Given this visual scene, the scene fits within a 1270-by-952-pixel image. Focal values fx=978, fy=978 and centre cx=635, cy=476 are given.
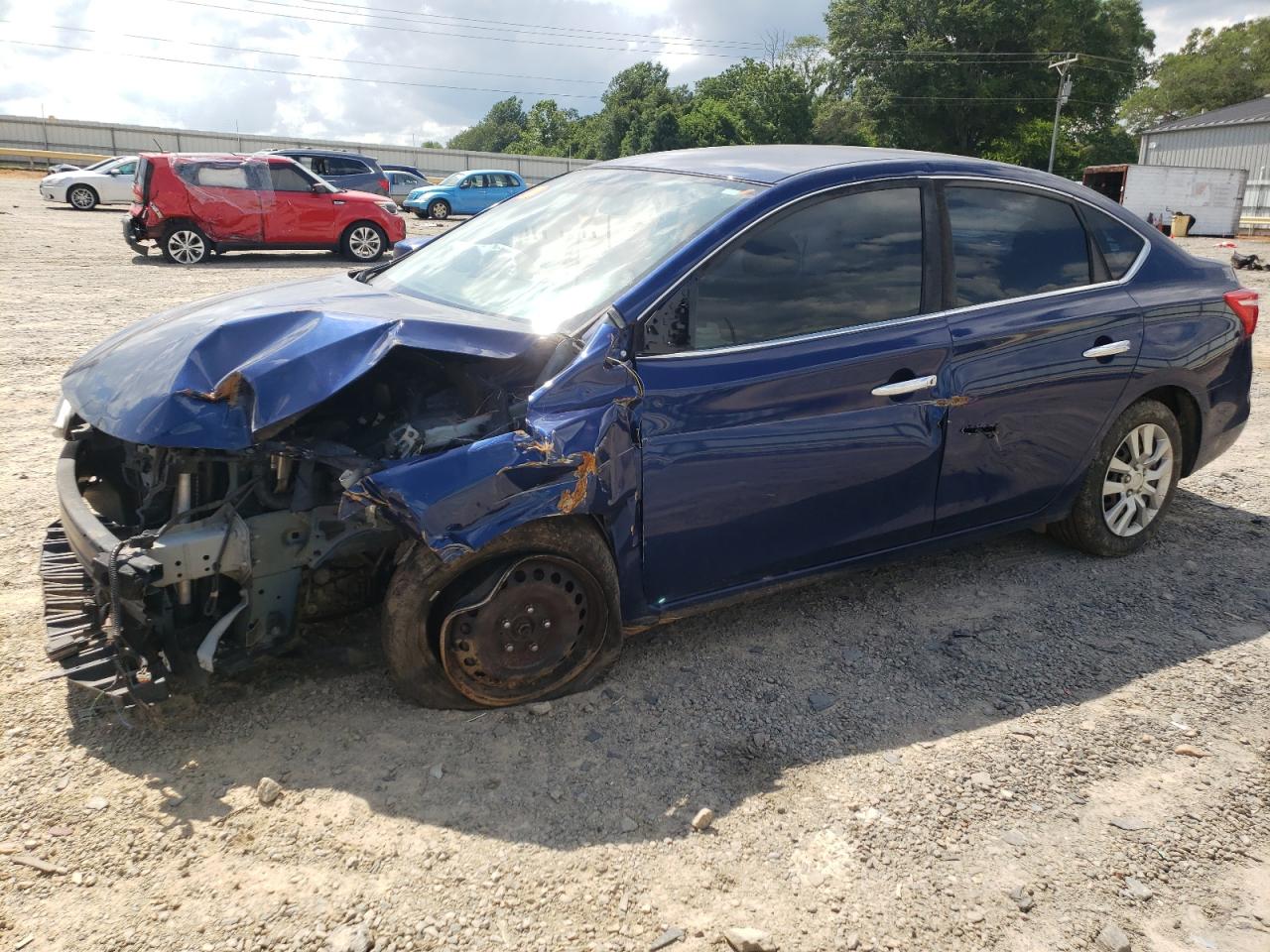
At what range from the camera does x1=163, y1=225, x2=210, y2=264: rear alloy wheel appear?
14.8 meters

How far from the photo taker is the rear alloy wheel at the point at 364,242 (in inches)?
647

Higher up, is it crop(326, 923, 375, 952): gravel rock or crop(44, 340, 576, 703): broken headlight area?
crop(44, 340, 576, 703): broken headlight area

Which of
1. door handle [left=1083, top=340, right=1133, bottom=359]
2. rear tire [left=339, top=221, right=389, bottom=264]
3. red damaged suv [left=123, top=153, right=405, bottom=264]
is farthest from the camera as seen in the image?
rear tire [left=339, top=221, right=389, bottom=264]

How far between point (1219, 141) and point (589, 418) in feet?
178

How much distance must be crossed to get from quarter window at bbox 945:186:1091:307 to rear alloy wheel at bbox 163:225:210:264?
13.9 metres

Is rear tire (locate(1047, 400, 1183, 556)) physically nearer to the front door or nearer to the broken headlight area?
the front door

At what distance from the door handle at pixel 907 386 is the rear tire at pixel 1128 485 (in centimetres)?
121

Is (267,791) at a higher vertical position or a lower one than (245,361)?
lower

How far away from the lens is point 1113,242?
4230mm

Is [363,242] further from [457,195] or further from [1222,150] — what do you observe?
[1222,150]

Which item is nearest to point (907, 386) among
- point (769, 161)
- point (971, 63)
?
point (769, 161)

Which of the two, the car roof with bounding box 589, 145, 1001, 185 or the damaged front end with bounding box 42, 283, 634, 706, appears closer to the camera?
the damaged front end with bounding box 42, 283, 634, 706

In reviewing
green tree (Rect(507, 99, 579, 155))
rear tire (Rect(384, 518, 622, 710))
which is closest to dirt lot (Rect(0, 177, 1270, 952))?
rear tire (Rect(384, 518, 622, 710))

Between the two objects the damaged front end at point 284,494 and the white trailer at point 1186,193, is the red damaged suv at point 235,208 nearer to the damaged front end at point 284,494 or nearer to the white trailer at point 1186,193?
the damaged front end at point 284,494
